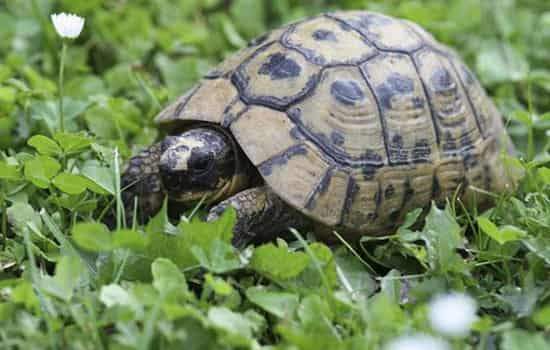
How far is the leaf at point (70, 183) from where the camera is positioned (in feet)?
8.71

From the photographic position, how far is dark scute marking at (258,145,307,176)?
8.96 ft

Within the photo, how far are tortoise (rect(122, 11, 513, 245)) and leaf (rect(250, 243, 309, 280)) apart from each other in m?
0.34

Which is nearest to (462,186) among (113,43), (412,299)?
(412,299)

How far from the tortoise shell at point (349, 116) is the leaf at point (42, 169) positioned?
0.52m

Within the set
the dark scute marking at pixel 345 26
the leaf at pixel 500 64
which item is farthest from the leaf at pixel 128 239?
the leaf at pixel 500 64

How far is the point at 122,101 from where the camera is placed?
11.3 ft

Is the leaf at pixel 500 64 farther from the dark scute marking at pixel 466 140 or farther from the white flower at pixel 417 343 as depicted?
the white flower at pixel 417 343

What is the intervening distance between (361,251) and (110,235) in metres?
1.04

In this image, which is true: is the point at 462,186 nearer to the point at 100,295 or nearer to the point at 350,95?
the point at 350,95

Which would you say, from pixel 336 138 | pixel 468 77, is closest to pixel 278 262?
pixel 336 138

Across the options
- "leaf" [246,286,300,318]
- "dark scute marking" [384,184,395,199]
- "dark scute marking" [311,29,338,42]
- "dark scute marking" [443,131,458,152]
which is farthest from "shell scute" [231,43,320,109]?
"leaf" [246,286,300,318]

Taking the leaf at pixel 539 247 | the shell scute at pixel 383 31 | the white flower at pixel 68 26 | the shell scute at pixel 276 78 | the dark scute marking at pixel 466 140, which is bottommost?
the leaf at pixel 539 247

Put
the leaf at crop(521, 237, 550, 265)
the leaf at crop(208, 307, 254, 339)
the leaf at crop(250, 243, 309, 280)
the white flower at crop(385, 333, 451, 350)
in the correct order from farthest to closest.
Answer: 1. the leaf at crop(521, 237, 550, 265)
2. the leaf at crop(250, 243, 309, 280)
3. the leaf at crop(208, 307, 254, 339)
4. the white flower at crop(385, 333, 451, 350)

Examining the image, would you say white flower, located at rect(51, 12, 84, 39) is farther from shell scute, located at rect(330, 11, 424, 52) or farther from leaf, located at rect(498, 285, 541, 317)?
leaf, located at rect(498, 285, 541, 317)
